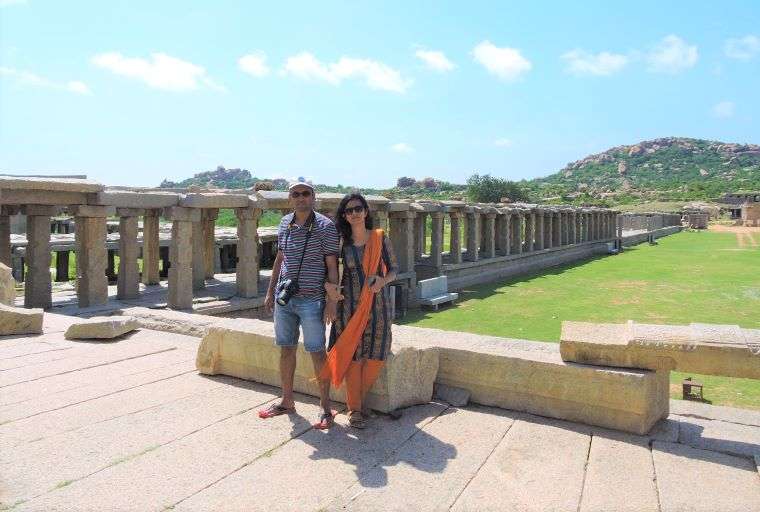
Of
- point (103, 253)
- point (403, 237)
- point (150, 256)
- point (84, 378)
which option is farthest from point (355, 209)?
point (403, 237)

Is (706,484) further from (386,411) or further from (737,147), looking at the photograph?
(737,147)

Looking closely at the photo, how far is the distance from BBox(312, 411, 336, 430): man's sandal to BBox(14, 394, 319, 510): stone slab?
3.1 inches

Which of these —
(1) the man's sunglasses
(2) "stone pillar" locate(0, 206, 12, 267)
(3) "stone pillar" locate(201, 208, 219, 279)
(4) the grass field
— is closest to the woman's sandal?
(1) the man's sunglasses

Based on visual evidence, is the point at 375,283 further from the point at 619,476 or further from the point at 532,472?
the point at 619,476

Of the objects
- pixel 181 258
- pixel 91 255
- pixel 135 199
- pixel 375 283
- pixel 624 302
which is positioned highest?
pixel 135 199

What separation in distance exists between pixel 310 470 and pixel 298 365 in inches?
55.7

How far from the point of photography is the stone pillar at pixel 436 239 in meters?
21.7

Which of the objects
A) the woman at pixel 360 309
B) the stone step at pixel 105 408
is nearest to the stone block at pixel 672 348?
the woman at pixel 360 309

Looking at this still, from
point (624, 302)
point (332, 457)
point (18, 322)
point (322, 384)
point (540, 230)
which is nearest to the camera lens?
point (332, 457)

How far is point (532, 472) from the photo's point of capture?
339 cm

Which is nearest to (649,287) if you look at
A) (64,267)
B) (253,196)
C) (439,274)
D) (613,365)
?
(439,274)

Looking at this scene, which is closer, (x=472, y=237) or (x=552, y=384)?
(x=552, y=384)

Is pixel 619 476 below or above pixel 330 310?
below

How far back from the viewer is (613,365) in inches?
162
